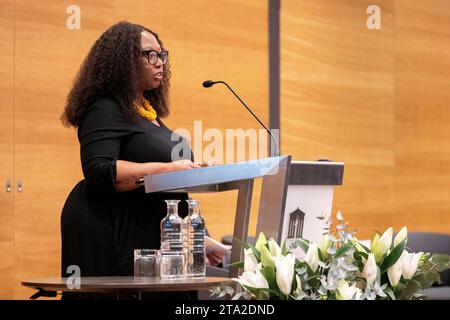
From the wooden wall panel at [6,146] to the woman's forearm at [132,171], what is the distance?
2449mm

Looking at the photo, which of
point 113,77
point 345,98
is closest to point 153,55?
point 113,77

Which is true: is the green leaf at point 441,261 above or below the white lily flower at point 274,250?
below

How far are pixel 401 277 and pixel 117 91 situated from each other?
1625 mm

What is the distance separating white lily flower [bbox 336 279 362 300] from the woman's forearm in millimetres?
1336

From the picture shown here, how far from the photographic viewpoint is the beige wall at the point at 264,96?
191 inches

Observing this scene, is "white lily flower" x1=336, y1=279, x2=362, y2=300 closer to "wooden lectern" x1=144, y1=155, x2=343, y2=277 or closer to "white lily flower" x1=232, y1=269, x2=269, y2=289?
"white lily flower" x1=232, y1=269, x2=269, y2=289

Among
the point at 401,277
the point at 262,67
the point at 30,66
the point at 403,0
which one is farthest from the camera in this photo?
the point at 403,0

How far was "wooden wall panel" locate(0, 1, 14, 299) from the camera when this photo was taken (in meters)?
4.78

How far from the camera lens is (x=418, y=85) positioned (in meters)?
7.00

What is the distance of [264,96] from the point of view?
19.4 ft

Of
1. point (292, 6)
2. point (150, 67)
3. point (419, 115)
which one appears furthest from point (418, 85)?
point (150, 67)

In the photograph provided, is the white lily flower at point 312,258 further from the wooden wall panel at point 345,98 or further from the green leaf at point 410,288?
the wooden wall panel at point 345,98

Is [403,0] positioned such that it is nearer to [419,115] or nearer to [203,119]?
[419,115]

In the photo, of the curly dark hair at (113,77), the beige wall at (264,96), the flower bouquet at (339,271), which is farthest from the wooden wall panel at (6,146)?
the flower bouquet at (339,271)
